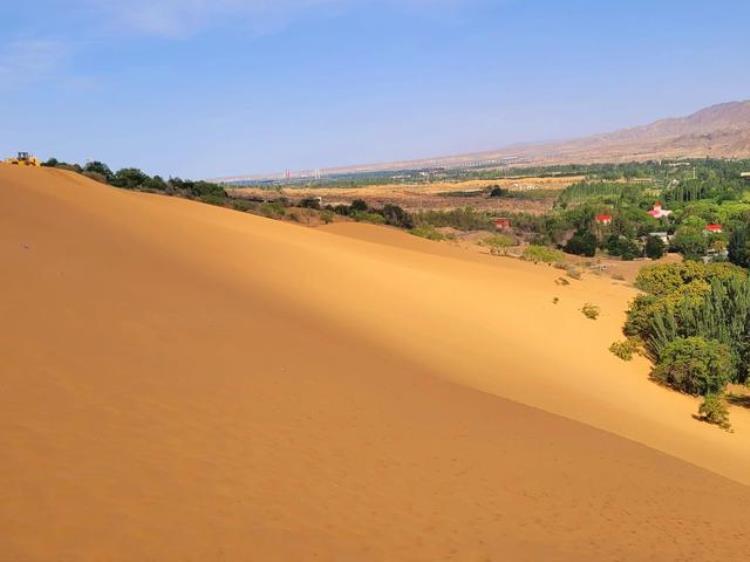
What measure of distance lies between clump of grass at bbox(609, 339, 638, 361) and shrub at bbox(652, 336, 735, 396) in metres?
1.44

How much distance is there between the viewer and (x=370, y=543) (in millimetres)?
5523

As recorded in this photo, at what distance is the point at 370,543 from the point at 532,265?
2647 cm

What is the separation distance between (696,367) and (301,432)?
11.4 metres

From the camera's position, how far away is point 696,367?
15.6 metres

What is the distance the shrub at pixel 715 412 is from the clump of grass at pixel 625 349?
160 inches

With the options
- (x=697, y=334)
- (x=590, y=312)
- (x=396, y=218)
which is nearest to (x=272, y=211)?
(x=396, y=218)

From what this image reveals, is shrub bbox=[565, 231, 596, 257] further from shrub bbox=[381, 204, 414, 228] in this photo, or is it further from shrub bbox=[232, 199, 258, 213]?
shrub bbox=[232, 199, 258, 213]

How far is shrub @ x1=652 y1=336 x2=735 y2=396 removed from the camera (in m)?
15.6

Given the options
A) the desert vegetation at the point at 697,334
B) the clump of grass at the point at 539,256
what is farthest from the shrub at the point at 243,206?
the desert vegetation at the point at 697,334

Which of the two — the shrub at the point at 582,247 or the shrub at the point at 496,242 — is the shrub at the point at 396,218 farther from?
the shrub at the point at 582,247

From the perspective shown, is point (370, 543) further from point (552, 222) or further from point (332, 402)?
point (552, 222)

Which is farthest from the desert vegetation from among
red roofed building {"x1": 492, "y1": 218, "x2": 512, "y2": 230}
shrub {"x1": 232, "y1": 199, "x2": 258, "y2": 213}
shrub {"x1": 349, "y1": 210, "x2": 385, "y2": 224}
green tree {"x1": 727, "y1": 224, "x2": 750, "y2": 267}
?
red roofed building {"x1": 492, "y1": 218, "x2": 512, "y2": 230}

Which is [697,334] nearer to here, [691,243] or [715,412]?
[715,412]

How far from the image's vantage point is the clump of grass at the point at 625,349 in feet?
58.9
